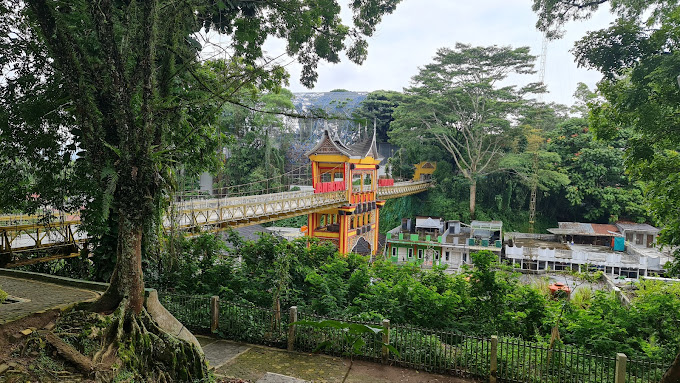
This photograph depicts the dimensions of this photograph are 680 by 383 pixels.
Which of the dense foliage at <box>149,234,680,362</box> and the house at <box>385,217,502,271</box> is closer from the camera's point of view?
the dense foliage at <box>149,234,680,362</box>

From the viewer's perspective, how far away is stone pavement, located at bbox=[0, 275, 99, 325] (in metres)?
3.89

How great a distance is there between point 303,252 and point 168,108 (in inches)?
184

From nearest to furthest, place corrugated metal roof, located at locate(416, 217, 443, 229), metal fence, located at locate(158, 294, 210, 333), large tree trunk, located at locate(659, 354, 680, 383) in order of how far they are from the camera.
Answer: large tree trunk, located at locate(659, 354, 680, 383), metal fence, located at locate(158, 294, 210, 333), corrugated metal roof, located at locate(416, 217, 443, 229)

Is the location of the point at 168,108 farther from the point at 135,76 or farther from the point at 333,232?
the point at 333,232

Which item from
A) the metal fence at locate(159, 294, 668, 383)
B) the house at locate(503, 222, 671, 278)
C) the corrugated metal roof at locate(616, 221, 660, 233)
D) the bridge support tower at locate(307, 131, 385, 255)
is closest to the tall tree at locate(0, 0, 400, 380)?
the metal fence at locate(159, 294, 668, 383)

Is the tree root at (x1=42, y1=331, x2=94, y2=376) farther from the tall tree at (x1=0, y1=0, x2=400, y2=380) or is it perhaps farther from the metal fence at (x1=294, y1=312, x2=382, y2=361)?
the metal fence at (x1=294, y1=312, x2=382, y2=361)

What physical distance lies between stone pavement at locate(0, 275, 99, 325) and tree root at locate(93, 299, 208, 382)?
738mm

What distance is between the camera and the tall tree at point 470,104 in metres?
23.9

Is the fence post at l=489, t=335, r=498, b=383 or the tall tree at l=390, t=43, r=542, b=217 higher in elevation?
the tall tree at l=390, t=43, r=542, b=217

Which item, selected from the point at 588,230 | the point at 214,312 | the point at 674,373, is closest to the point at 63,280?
the point at 214,312

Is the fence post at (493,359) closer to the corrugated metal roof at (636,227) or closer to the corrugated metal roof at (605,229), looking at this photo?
the corrugated metal roof at (605,229)

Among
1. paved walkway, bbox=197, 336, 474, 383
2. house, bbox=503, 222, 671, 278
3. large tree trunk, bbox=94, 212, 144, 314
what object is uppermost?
large tree trunk, bbox=94, 212, 144, 314

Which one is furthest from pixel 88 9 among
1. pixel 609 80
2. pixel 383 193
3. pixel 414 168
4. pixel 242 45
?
pixel 414 168

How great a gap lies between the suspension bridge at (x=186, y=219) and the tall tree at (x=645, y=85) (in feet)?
→ 22.7
